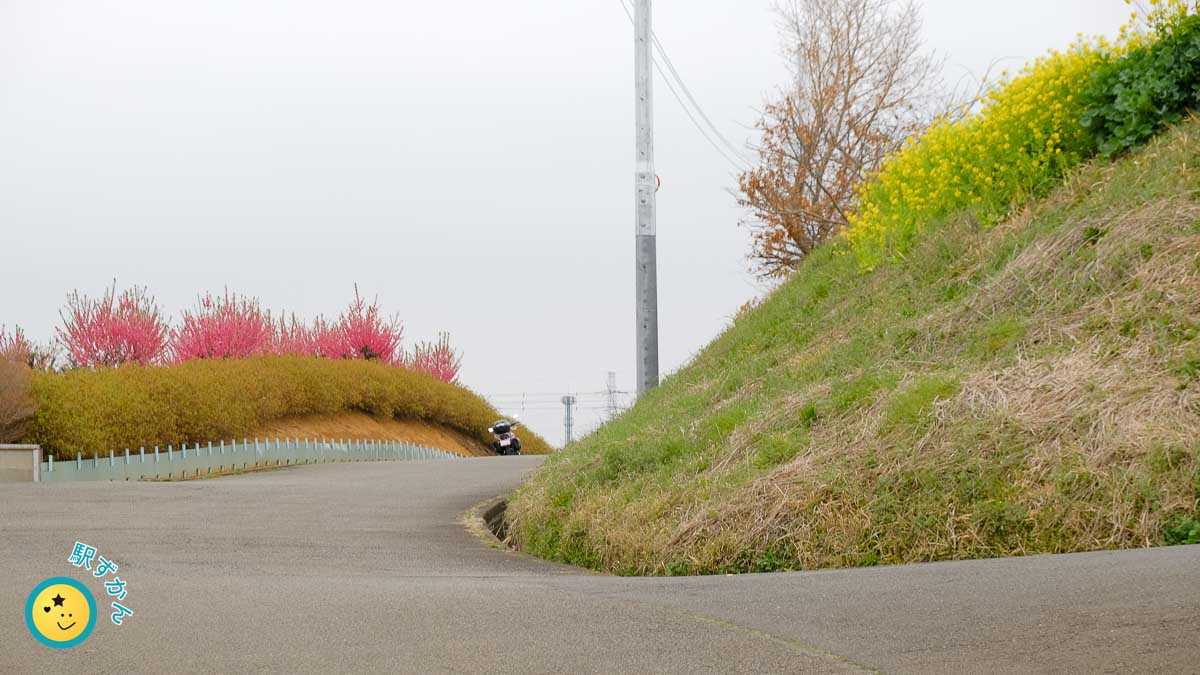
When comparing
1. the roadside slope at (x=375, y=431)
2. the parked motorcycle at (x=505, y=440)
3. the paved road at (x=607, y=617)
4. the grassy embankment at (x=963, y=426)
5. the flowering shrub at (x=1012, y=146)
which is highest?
the flowering shrub at (x=1012, y=146)

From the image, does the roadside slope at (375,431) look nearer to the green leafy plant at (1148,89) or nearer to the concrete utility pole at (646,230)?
the concrete utility pole at (646,230)

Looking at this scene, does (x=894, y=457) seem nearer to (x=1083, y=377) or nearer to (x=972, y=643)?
(x=1083, y=377)

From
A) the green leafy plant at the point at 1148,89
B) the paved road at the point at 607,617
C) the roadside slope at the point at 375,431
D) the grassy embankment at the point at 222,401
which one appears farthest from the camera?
the roadside slope at the point at 375,431

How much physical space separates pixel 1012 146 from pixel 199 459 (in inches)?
585

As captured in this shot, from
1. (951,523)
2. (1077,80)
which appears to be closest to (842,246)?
(1077,80)

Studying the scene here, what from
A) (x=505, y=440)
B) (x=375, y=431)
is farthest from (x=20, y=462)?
(x=375, y=431)

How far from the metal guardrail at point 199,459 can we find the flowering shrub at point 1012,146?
40.3ft

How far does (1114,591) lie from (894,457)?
3.22 metres

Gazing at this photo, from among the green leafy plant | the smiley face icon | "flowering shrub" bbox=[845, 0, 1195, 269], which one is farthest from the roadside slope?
the smiley face icon

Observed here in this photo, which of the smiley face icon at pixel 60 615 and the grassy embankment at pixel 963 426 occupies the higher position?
the grassy embankment at pixel 963 426

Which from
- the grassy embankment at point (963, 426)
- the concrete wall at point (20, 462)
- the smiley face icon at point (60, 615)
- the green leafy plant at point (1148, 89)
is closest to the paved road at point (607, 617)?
the smiley face icon at point (60, 615)

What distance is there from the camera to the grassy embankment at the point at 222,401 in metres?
21.4

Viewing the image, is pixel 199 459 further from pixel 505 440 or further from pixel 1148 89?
pixel 1148 89

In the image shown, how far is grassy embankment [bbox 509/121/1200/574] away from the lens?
8.83 m
